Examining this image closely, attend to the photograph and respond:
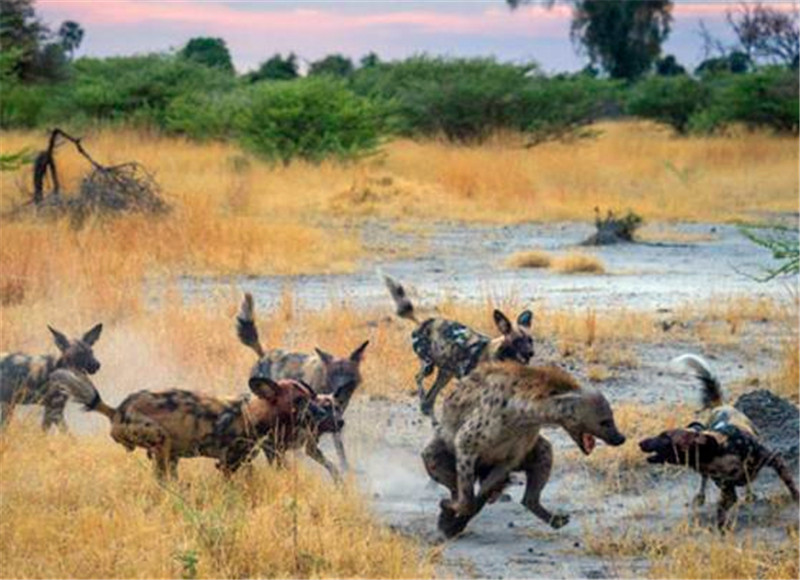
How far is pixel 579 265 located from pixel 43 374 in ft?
26.9

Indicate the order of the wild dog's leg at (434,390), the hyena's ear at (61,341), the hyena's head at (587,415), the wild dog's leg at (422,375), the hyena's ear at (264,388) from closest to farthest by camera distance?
the hyena's head at (587,415) → the hyena's ear at (264,388) → the hyena's ear at (61,341) → the wild dog's leg at (434,390) → the wild dog's leg at (422,375)

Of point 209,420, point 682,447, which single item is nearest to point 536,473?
point 682,447

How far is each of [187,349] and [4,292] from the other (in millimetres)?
2640

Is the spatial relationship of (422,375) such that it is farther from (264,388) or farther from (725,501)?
(725,501)

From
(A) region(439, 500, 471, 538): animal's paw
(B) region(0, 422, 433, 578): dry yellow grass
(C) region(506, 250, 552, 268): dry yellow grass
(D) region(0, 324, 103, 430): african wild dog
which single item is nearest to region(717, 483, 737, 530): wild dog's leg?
(A) region(439, 500, 471, 538): animal's paw

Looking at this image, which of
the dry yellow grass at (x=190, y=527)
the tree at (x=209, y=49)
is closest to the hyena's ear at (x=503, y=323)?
the dry yellow grass at (x=190, y=527)

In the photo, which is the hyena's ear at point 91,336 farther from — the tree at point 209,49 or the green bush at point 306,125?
the tree at point 209,49

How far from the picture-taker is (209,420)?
727 centimetres

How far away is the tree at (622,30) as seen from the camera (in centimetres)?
7012

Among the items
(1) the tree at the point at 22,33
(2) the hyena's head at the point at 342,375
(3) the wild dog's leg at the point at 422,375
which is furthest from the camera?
(1) the tree at the point at 22,33

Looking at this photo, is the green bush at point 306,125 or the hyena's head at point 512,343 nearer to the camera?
the hyena's head at point 512,343

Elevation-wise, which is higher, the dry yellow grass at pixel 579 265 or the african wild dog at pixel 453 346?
the african wild dog at pixel 453 346

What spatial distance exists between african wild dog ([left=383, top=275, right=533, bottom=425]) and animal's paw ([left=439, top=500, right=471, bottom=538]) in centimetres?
194

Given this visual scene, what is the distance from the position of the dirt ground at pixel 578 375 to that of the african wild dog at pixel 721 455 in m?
0.15
